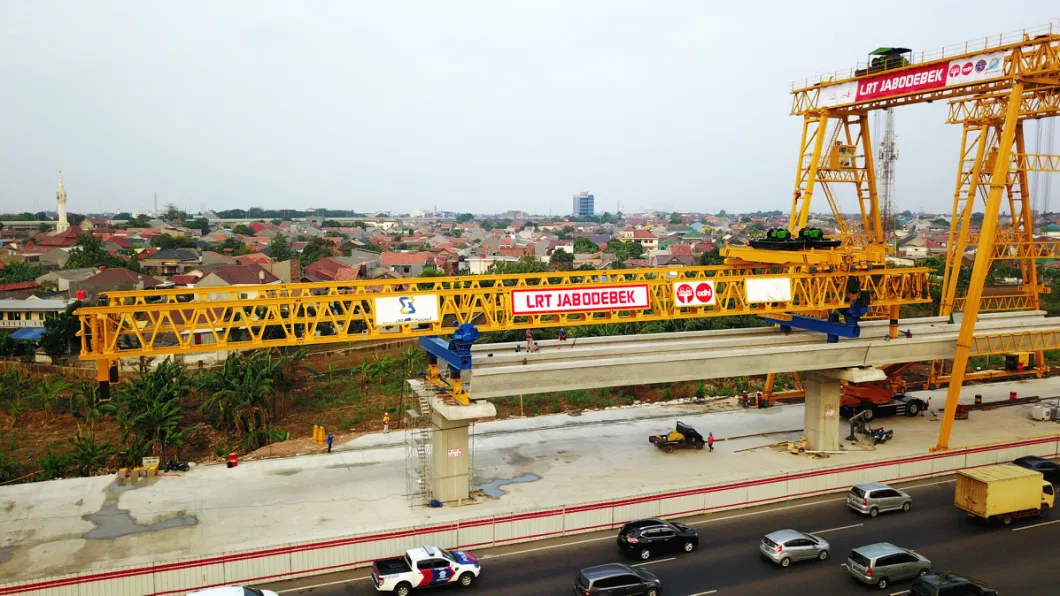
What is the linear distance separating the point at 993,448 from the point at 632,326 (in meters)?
26.5

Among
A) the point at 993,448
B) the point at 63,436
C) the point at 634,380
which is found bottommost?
the point at 63,436

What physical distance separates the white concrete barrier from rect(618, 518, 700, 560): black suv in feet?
5.03

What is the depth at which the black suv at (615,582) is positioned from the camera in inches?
706

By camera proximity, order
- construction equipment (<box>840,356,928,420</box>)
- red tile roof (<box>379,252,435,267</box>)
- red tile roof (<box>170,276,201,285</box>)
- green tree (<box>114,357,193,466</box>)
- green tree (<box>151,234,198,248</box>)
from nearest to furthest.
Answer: green tree (<box>114,357,193,466</box>) → construction equipment (<box>840,356,928,420</box>) → red tile roof (<box>170,276,201,285</box>) → red tile roof (<box>379,252,435,267</box>) → green tree (<box>151,234,198,248</box>)

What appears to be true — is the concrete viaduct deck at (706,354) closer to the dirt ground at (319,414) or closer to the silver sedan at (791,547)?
the silver sedan at (791,547)

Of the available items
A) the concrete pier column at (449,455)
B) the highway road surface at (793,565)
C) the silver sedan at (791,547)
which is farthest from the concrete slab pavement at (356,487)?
the silver sedan at (791,547)

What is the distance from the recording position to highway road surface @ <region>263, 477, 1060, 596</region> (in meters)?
19.2

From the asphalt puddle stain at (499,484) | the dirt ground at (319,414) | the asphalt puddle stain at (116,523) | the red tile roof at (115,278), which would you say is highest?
the red tile roof at (115,278)

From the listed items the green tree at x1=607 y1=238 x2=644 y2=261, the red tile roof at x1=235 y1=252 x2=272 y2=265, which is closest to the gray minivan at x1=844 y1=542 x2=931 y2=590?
the red tile roof at x1=235 y1=252 x2=272 y2=265

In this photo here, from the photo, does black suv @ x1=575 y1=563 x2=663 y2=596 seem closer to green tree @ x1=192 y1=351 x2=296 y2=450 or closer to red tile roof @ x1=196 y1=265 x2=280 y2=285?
green tree @ x1=192 y1=351 x2=296 y2=450

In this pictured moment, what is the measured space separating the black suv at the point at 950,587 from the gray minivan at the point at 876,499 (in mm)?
5717

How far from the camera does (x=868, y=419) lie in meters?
35.2

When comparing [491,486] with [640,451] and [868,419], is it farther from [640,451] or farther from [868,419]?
[868,419]

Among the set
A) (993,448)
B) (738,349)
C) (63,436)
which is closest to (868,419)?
(993,448)
